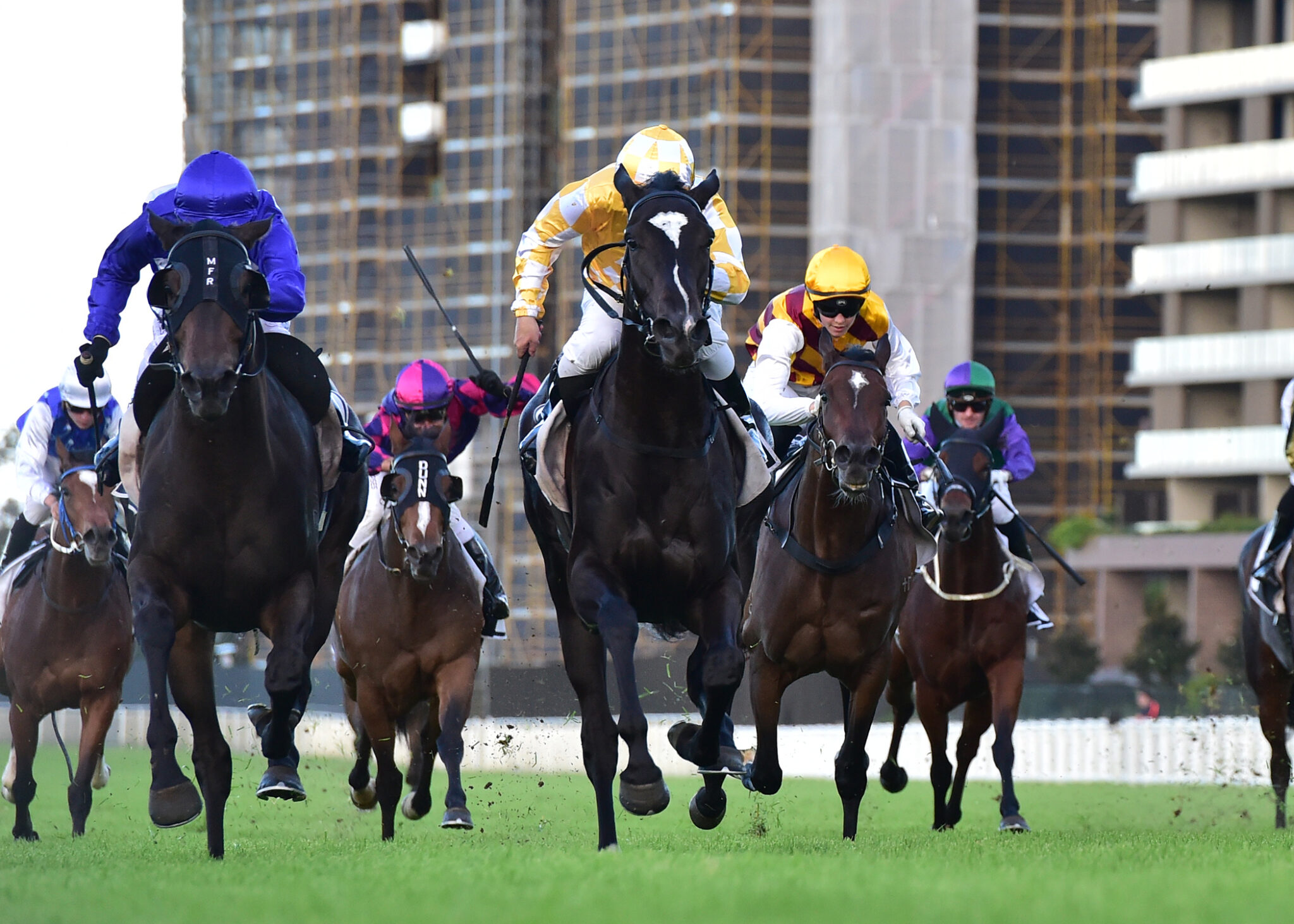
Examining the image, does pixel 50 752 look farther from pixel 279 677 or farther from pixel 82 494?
pixel 279 677

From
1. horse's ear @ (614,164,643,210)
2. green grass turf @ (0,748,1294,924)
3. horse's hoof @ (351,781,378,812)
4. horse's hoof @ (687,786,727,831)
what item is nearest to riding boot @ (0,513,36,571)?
green grass turf @ (0,748,1294,924)

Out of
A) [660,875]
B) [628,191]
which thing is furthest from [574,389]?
[660,875]

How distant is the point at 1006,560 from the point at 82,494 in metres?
5.45

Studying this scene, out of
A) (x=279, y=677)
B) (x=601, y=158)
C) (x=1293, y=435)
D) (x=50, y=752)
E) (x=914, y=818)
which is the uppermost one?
(x=601, y=158)

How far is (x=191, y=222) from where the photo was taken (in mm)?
8469

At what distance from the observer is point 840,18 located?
5272cm

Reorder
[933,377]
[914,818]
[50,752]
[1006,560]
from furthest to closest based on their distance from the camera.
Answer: [933,377] < [50,752] < [914,818] < [1006,560]

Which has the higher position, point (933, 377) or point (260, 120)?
point (260, 120)

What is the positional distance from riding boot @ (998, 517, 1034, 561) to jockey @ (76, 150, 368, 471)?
5437 millimetres

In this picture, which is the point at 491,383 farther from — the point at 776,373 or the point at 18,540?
the point at 18,540

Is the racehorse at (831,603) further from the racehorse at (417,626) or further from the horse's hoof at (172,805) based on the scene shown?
the horse's hoof at (172,805)

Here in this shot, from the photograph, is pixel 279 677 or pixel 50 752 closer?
pixel 279 677

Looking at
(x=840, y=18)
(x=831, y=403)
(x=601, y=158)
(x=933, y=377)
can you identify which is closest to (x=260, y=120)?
(x=601, y=158)

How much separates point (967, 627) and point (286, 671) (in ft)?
18.1
